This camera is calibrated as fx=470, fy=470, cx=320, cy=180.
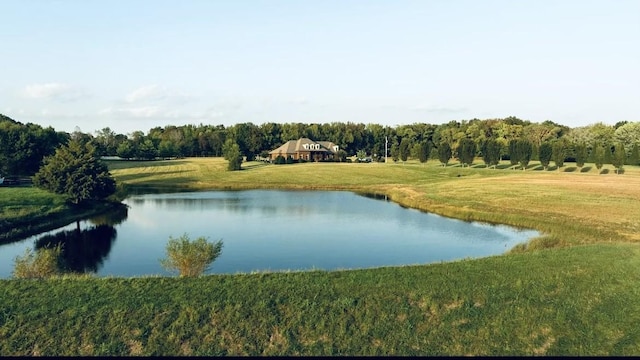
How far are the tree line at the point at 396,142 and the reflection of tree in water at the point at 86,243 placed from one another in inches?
1937

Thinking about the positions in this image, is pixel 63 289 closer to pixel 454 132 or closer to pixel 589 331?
pixel 589 331

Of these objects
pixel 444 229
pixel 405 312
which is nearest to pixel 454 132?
pixel 444 229

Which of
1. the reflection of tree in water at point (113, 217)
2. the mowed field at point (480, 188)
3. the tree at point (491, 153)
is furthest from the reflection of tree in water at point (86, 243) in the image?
the tree at point (491, 153)

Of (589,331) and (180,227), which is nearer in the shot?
(589,331)

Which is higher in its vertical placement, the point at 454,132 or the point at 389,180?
the point at 454,132

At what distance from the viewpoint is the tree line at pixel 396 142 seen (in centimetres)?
8891

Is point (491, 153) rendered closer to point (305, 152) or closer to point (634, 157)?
point (634, 157)

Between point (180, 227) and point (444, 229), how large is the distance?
79.7 ft

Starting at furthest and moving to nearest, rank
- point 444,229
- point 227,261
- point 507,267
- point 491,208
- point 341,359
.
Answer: point 491,208 → point 444,229 → point 227,261 → point 507,267 → point 341,359

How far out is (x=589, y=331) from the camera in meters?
15.8

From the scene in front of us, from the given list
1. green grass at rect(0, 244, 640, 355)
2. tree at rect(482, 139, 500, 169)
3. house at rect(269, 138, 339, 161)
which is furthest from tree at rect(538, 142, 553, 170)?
green grass at rect(0, 244, 640, 355)

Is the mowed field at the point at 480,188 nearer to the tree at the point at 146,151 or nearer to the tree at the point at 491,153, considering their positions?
the tree at the point at 491,153

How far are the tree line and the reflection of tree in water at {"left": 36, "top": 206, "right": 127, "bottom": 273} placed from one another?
161 ft

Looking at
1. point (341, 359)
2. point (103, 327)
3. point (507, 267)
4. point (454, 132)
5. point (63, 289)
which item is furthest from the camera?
point (454, 132)
